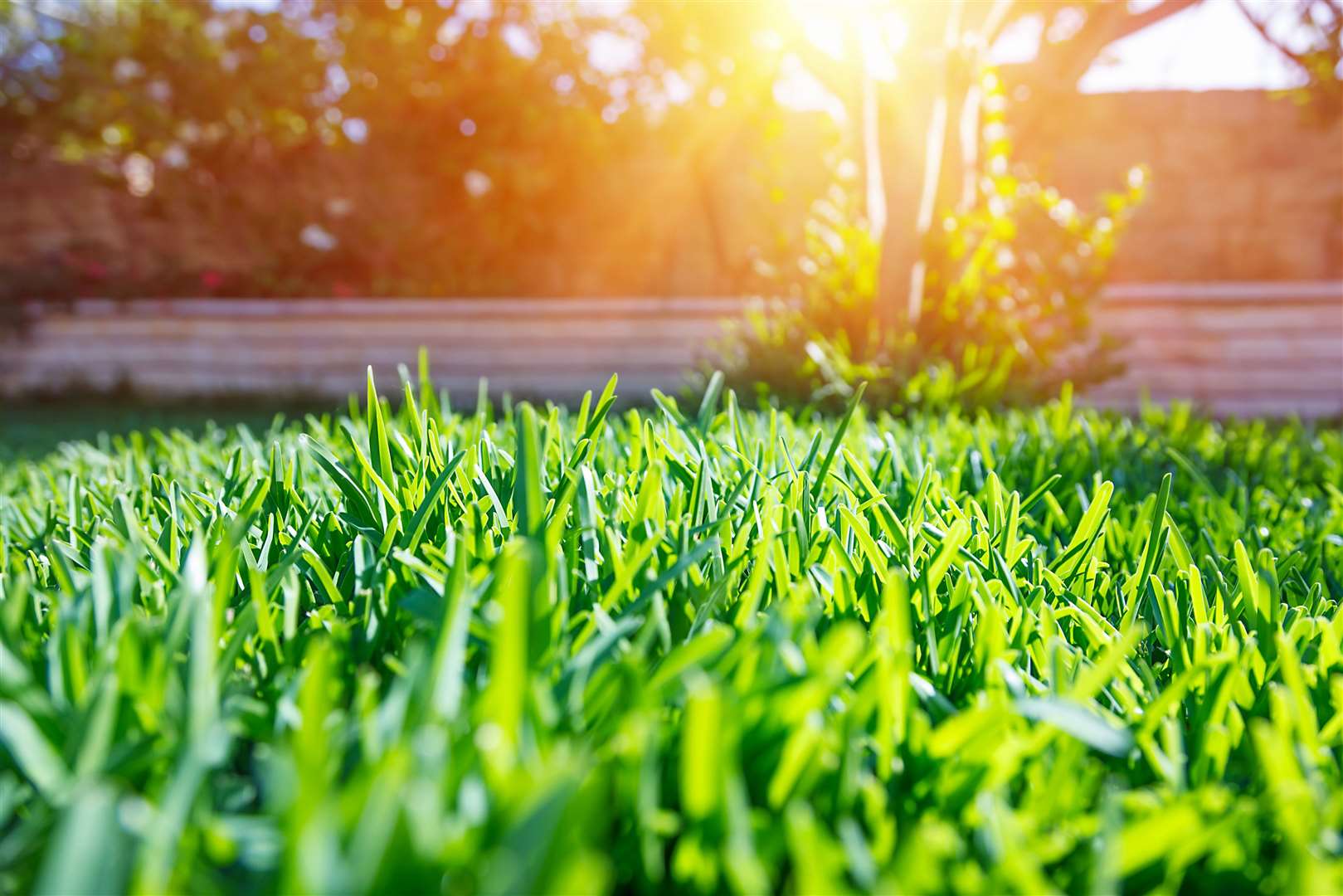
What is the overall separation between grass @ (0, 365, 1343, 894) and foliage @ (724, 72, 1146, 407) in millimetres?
2561

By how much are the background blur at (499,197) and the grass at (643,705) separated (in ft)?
23.4

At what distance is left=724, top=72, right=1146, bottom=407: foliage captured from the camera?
3.98 meters

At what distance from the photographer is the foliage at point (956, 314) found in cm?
398

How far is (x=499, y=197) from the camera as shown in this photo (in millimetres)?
10797

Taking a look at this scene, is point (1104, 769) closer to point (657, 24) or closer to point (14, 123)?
point (657, 24)

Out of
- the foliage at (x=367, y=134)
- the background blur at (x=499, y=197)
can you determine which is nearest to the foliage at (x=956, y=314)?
the background blur at (x=499, y=197)

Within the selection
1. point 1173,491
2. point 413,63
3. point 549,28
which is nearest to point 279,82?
point 413,63

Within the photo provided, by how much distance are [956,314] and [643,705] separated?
168 inches

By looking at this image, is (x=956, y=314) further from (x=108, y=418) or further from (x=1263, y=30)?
(x=1263, y=30)

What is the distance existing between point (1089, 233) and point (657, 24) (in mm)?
5498

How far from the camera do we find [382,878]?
0.46 meters

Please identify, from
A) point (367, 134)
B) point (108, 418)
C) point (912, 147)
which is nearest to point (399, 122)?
point (367, 134)

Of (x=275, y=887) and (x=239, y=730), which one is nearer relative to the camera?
(x=275, y=887)

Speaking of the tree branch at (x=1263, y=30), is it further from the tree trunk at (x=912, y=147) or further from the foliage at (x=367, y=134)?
the tree trunk at (x=912, y=147)
